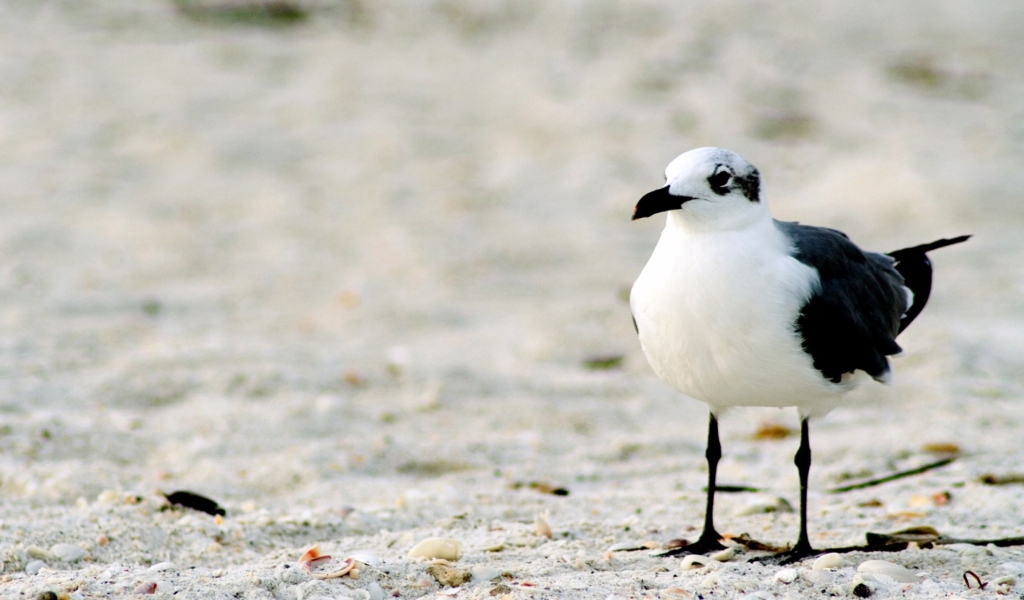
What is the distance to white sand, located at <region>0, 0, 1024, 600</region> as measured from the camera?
3939 mm

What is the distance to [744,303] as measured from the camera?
3350 mm

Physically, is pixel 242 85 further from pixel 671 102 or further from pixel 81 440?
pixel 81 440

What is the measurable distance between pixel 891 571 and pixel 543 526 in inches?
40.8

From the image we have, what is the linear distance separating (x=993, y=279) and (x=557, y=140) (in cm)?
318

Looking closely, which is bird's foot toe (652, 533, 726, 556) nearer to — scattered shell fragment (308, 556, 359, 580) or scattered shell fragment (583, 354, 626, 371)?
scattered shell fragment (308, 556, 359, 580)

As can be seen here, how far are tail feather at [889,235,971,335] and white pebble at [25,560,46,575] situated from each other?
2.75m

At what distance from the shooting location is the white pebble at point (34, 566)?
3381 mm

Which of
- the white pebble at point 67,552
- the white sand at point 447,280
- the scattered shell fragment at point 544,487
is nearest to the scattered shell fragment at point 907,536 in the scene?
the white sand at point 447,280

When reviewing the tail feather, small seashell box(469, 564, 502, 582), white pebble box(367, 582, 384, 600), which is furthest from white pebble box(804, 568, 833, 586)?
the tail feather

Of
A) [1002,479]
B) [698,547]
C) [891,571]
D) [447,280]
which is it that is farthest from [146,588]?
[447,280]

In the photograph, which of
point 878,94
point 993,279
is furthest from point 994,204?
point 878,94

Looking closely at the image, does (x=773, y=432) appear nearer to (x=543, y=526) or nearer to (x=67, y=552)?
(x=543, y=526)

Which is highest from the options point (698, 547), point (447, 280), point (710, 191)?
point (710, 191)

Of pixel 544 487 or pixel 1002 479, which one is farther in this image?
pixel 544 487
